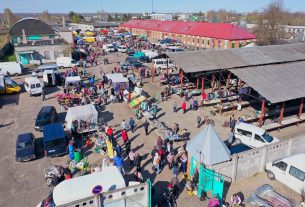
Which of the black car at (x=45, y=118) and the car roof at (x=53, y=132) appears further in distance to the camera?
the black car at (x=45, y=118)

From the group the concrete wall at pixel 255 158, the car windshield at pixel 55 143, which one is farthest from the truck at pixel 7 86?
the concrete wall at pixel 255 158

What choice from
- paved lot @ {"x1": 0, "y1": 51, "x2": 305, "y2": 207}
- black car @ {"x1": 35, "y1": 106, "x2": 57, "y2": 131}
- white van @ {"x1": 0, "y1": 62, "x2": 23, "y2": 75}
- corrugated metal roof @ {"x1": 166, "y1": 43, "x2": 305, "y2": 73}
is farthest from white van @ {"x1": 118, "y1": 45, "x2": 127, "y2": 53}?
black car @ {"x1": 35, "y1": 106, "x2": 57, "y2": 131}

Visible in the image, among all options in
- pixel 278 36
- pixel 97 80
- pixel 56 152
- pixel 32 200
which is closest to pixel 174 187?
pixel 32 200

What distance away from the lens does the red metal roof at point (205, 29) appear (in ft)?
173

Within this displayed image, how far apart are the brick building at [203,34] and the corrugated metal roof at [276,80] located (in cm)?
2743

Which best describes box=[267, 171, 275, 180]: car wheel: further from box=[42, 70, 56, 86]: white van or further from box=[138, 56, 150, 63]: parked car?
box=[138, 56, 150, 63]: parked car

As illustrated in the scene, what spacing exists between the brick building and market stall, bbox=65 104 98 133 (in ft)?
127

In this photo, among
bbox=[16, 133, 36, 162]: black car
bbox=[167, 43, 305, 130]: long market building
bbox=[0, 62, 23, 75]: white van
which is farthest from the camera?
bbox=[0, 62, 23, 75]: white van

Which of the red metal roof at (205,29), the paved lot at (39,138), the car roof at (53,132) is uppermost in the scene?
the red metal roof at (205,29)

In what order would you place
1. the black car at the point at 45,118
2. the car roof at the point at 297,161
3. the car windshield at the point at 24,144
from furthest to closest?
1. the black car at the point at 45,118
2. the car windshield at the point at 24,144
3. the car roof at the point at 297,161

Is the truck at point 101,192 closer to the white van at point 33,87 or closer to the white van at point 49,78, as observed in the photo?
the white van at point 33,87

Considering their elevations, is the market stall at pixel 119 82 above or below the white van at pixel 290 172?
above

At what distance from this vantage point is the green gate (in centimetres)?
1303

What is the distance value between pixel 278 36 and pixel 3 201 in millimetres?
58743
